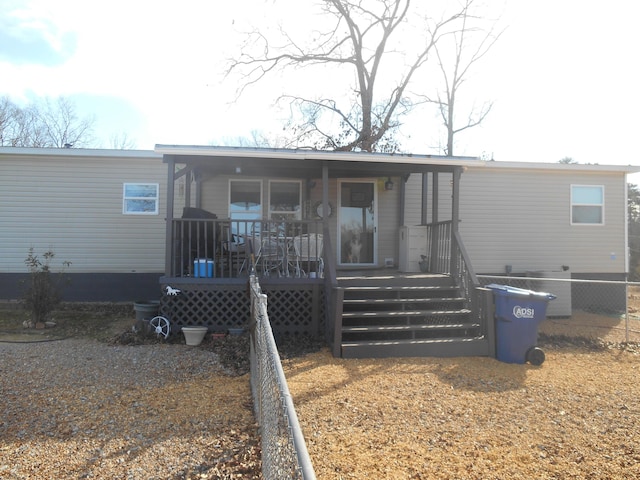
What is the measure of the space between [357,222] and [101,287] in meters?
5.49

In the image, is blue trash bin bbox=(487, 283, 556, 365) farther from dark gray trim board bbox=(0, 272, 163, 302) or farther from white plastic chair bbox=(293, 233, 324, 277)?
dark gray trim board bbox=(0, 272, 163, 302)

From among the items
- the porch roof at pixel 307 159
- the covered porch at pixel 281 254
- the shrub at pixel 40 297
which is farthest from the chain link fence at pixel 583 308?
the shrub at pixel 40 297

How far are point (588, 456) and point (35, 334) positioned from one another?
24.6ft

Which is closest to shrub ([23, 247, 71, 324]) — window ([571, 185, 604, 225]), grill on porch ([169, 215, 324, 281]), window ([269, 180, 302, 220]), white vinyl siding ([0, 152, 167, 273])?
white vinyl siding ([0, 152, 167, 273])

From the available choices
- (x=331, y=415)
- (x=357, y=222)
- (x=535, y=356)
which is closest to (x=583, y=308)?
(x=357, y=222)

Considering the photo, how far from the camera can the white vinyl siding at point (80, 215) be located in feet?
29.5

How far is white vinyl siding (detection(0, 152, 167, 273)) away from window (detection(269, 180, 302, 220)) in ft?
7.46

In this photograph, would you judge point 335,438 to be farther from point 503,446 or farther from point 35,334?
point 35,334

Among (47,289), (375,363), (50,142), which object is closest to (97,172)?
(47,289)

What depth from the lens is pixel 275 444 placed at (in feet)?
6.63

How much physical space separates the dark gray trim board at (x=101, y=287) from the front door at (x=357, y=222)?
394 centimetres

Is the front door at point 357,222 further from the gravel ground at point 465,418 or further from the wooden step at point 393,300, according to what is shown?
the gravel ground at point 465,418

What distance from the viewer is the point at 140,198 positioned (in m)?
9.22

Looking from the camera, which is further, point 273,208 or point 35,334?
point 273,208
